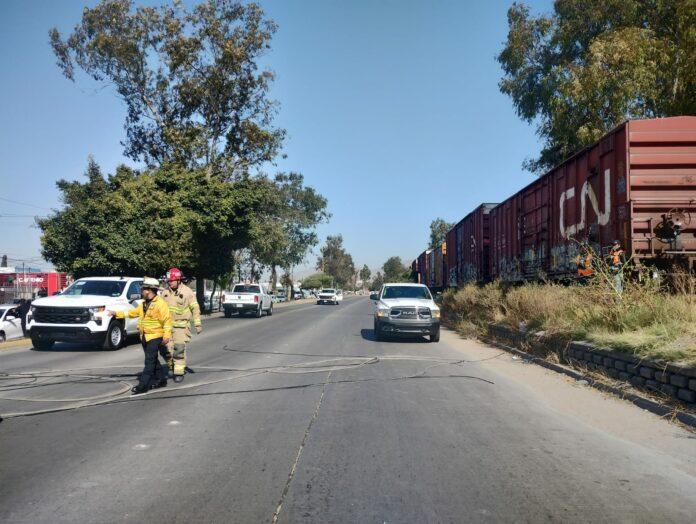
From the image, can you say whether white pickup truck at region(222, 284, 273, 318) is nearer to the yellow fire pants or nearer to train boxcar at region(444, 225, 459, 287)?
train boxcar at region(444, 225, 459, 287)

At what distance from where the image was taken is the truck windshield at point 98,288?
1540 centimetres

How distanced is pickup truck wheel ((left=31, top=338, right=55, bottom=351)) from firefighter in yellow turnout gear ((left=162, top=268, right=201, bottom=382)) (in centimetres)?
672

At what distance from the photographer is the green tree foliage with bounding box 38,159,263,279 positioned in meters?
26.6

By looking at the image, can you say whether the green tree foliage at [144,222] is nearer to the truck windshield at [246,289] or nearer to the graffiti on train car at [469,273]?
the truck windshield at [246,289]

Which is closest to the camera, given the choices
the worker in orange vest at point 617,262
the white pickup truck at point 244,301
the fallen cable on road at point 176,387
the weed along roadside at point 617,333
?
the weed along roadside at point 617,333

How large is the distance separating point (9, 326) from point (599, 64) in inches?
852

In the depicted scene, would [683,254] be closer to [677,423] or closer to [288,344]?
[677,423]

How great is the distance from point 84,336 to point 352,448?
10.4m

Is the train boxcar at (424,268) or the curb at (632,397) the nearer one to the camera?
the curb at (632,397)

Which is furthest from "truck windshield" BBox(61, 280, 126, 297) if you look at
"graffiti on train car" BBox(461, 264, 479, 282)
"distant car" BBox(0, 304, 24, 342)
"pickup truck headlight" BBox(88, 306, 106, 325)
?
"graffiti on train car" BBox(461, 264, 479, 282)

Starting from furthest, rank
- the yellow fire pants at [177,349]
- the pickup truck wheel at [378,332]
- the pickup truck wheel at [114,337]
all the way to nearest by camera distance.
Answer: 1. the pickup truck wheel at [378,332]
2. the pickup truck wheel at [114,337]
3. the yellow fire pants at [177,349]

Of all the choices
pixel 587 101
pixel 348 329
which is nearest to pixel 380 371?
pixel 348 329

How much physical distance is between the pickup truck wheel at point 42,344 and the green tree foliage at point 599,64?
18309 millimetres

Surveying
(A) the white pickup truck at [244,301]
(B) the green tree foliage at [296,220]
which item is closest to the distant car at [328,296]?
(B) the green tree foliage at [296,220]
